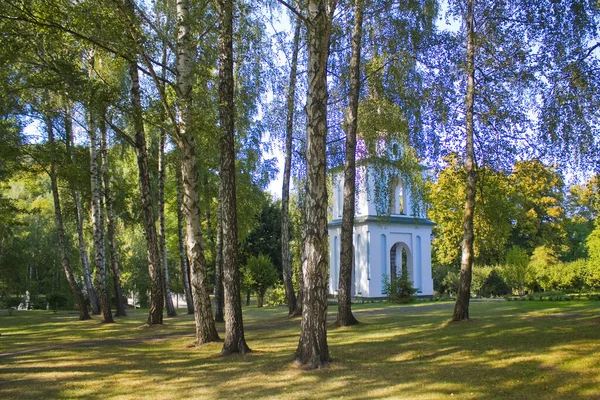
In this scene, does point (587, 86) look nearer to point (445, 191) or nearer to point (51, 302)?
point (445, 191)

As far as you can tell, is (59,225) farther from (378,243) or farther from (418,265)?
(418,265)

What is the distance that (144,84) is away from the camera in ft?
66.0

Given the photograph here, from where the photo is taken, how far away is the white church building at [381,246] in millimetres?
31500

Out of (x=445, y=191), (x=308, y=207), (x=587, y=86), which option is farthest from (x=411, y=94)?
(x=445, y=191)

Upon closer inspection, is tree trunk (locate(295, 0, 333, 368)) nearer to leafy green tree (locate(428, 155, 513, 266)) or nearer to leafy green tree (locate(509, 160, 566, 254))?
leafy green tree (locate(428, 155, 513, 266))

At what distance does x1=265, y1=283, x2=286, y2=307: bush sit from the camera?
29.0 m

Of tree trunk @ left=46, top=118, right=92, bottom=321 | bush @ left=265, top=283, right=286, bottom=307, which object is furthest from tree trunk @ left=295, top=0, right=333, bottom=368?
bush @ left=265, top=283, right=286, bottom=307

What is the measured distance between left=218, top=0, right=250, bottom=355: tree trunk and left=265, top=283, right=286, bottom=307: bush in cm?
1905

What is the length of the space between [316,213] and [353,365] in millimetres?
2462

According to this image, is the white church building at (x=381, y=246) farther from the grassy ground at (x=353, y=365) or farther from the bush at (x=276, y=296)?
the grassy ground at (x=353, y=365)

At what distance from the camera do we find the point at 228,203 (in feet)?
33.0

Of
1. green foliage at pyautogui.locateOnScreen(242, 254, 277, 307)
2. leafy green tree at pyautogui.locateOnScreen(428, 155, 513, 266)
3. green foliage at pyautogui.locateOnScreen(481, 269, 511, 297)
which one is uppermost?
leafy green tree at pyautogui.locateOnScreen(428, 155, 513, 266)

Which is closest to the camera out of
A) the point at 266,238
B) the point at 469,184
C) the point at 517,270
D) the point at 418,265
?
the point at 469,184

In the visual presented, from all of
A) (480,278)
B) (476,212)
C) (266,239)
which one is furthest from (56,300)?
(476,212)
